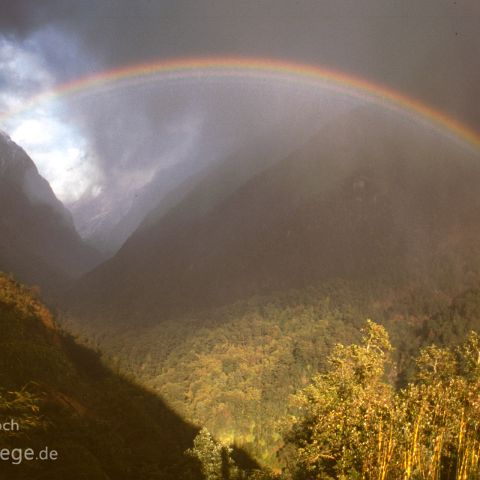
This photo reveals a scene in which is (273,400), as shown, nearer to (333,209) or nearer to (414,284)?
(414,284)

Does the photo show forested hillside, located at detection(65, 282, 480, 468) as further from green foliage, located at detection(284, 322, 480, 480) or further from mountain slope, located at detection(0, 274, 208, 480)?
green foliage, located at detection(284, 322, 480, 480)

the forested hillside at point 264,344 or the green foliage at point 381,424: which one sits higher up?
the forested hillside at point 264,344

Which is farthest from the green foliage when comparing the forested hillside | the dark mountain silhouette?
the forested hillside

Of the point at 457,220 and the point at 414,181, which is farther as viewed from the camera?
the point at 414,181

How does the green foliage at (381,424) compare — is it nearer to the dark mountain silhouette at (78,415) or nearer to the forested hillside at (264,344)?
the dark mountain silhouette at (78,415)

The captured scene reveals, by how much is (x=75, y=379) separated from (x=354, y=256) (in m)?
143

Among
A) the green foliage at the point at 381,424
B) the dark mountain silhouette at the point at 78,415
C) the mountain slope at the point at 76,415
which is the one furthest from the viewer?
the dark mountain silhouette at the point at 78,415

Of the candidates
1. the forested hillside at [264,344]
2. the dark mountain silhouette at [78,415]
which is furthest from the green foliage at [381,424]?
the forested hillside at [264,344]

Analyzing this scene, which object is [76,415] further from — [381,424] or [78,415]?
[381,424]

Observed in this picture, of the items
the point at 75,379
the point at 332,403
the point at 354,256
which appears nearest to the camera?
the point at 332,403

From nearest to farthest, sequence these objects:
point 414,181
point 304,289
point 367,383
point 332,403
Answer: point 332,403, point 367,383, point 304,289, point 414,181

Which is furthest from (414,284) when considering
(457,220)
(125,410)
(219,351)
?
(125,410)

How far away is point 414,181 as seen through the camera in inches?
7741

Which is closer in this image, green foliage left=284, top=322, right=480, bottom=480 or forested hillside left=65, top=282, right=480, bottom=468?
green foliage left=284, top=322, right=480, bottom=480
